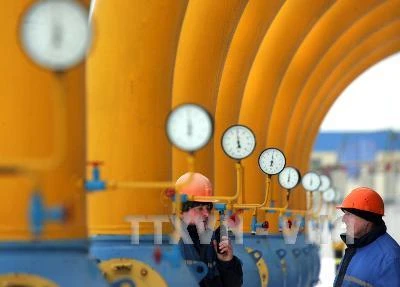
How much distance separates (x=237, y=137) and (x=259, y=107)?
7012 mm

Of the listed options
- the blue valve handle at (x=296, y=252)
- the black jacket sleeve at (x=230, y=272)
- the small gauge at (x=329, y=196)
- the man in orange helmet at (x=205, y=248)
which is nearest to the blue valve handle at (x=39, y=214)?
the man in orange helmet at (x=205, y=248)

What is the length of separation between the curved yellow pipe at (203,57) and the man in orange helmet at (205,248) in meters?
2.43

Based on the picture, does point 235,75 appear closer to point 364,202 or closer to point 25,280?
point 364,202

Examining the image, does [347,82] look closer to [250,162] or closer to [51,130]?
[250,162]

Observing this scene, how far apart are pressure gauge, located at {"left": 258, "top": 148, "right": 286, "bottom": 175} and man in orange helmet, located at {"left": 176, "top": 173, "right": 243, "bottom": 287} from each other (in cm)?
328

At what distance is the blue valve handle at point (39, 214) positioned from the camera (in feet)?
17.9

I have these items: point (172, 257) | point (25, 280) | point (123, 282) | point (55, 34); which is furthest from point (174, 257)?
point (55, 34)

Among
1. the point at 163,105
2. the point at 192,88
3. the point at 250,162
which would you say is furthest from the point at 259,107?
the point at 163,105

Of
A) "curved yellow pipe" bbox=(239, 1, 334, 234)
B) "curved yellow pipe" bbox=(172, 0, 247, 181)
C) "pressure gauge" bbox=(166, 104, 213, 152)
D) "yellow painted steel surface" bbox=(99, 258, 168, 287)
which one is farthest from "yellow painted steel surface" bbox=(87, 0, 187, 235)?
"curved yellow pipe" bbox=(239, 1, 334, 234)

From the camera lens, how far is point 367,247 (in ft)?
27.8

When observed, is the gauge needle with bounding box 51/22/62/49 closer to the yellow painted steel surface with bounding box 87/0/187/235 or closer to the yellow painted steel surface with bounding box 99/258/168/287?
the yellow painted steel surface with bounding box 99/258/168/287

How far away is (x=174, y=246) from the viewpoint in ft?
26.8

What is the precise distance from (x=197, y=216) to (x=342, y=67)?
16670 mm

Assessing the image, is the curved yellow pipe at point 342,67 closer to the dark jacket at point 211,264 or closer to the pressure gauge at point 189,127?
the dark jacket at point 211,264
